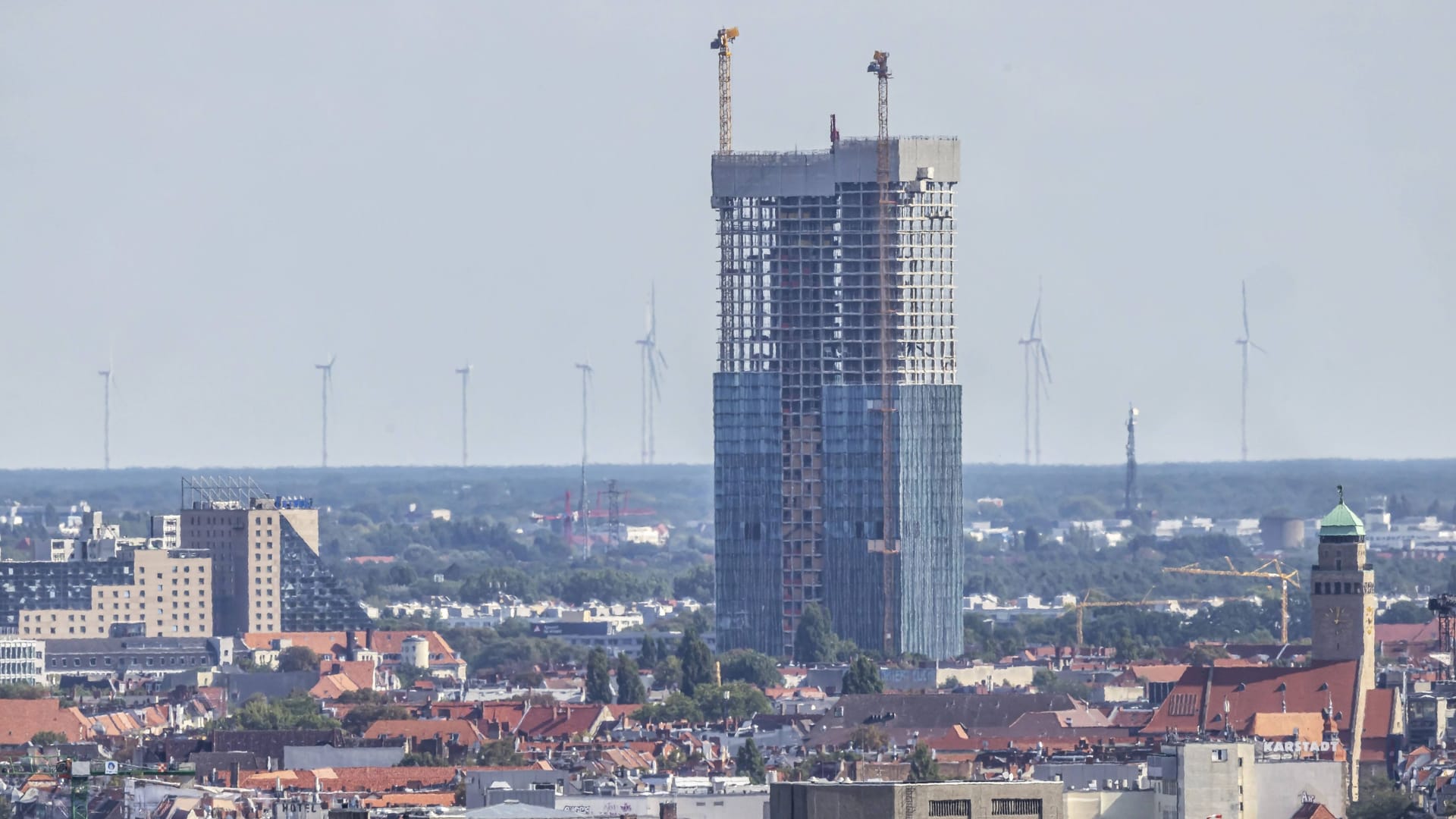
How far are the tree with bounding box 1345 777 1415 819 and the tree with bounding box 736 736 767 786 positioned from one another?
21.8 meters

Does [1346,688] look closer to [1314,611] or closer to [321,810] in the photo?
[1314,611]

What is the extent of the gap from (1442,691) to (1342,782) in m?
47.0

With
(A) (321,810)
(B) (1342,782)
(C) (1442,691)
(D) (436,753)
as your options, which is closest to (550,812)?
(A) (321,810)

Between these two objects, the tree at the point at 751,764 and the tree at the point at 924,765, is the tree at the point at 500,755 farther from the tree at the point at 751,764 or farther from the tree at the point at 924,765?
the tree at the point at 924,765

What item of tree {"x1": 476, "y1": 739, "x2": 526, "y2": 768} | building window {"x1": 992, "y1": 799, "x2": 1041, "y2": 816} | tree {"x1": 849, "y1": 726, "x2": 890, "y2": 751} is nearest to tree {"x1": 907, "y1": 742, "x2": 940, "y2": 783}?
tree {"x1": 476, "y1": 739, "x2": 526, "y2": 768}

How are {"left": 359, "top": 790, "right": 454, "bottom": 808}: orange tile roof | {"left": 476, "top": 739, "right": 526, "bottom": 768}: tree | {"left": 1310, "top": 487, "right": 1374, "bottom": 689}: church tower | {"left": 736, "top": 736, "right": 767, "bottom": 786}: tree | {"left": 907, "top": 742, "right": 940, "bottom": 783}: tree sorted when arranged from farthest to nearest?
{"left": 1310, "top": 487, "right": 1374, "bottom": 689}: church tower < {"left": 476, "top": 739, "right": 526, "bottom": 768}: tree < {"left": 736, "top": 736, "right": 767, "bottom": 786}: tree < {"left": 907, "top": 742, "right": 940, "bottom": 783}: tree < {"left": 359, "top": 790, "right": 454, "bottom": 808}: orange tile roof

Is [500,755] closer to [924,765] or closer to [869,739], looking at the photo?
[869,739]

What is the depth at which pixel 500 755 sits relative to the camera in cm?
17912

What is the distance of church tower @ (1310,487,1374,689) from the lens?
186875 millimetres

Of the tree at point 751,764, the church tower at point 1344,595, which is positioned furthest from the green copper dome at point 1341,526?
the tree at point 751,764

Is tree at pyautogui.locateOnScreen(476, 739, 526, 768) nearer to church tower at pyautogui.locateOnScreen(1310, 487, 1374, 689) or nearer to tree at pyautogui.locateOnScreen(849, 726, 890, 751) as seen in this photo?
tree at pyautogui.locateOnScreen(849, 726, 890, 751)

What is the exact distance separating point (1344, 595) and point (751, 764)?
25363mm

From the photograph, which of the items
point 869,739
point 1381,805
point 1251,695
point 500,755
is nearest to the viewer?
point 1381,805

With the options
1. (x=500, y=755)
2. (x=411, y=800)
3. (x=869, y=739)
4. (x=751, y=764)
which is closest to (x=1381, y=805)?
(x=411, y=800)
